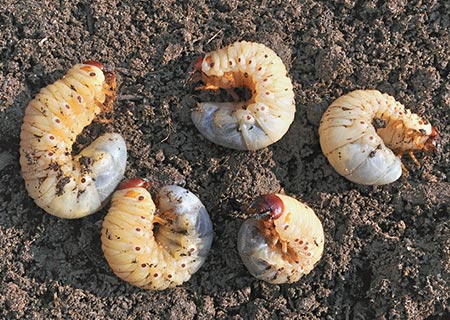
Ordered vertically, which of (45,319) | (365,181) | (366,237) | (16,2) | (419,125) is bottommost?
A: (45,319)

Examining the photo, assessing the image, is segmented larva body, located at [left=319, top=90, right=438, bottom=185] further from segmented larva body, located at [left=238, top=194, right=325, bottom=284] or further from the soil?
segmented larva body, located at [left=238, top=194, right=325, bottom=284]

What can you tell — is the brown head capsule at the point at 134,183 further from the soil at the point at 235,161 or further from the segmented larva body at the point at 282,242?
the segmented larva body at the point at 282,242

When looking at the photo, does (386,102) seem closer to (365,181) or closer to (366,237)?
(365,181)

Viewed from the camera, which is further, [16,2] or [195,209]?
[16,2]

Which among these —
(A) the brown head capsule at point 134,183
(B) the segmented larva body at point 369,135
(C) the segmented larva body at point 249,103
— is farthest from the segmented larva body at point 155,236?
(B) the segmented larva body at point 369,135

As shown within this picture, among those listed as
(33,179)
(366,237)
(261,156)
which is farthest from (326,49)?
(33,179)

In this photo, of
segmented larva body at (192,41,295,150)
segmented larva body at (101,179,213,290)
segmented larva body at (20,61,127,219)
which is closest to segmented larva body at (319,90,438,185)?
segmented larva body at (192,41,295,150)

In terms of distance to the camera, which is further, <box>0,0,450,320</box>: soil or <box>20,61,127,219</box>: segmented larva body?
<box>0,0,450,320</box>: soil
